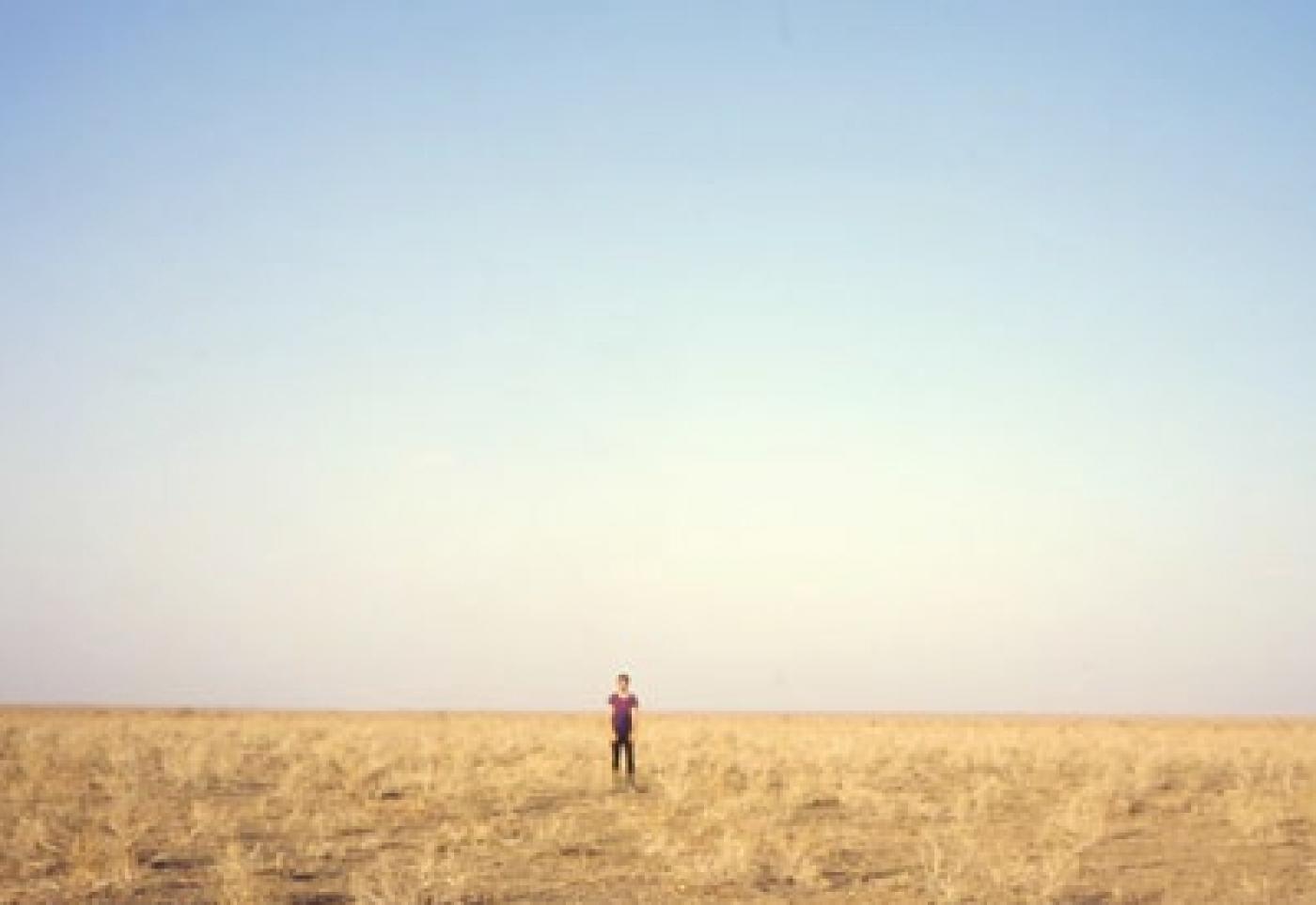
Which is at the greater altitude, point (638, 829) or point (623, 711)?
point (623, 711)

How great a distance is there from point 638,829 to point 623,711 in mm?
4446

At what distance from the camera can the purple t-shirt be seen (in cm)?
2000

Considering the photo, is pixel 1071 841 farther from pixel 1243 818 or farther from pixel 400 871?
pixel 400 871

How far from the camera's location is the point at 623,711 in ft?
65.7

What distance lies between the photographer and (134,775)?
811 inches

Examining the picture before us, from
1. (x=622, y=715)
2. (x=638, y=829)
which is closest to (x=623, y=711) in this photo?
(x=622, y=715)

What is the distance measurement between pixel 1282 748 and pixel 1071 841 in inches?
974

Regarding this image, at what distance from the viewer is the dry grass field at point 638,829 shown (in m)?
11.8

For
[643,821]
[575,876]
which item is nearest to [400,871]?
[575,876]

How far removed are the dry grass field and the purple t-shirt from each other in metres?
1.03

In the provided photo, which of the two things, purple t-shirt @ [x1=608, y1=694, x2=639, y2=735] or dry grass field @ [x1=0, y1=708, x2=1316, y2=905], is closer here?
dry grass field @ [x1=0, y1=708, x2=1316, y2=905]

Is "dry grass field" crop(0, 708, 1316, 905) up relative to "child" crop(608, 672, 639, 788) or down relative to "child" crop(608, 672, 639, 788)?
down

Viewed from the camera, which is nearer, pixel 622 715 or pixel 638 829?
pixel 638 829

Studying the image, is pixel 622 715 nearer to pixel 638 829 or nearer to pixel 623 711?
pixel 623 711
